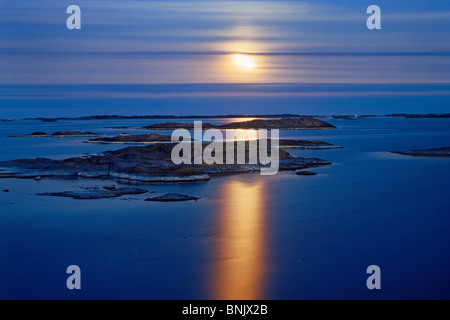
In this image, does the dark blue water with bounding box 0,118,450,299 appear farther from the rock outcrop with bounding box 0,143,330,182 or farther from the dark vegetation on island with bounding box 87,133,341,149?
the dark vegetation on island with bounding box 87,133,341,149

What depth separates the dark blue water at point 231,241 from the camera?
37.1ft

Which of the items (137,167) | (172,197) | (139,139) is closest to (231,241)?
(172,197)

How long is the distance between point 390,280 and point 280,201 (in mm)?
9946

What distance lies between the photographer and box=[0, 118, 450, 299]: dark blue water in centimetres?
1130

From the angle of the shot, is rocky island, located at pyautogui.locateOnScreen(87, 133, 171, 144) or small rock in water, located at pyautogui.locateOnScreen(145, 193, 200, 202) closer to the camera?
small rock in water, located at pyautogui.locateOnScreen(145, 193, 200, 202)

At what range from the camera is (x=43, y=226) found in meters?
16.7

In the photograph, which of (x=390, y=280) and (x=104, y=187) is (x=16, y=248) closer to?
(x=104, y=187)

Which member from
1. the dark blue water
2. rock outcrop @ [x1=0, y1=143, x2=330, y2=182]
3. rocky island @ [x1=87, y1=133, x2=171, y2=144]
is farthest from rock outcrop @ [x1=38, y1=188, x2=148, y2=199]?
rocky island @ [x1=87, y1=133, x2=171, y2=144]

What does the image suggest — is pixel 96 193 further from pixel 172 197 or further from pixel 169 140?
pixel 169 140

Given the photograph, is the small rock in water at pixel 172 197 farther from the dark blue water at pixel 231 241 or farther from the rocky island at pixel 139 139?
the rocky island at pixel 139 139

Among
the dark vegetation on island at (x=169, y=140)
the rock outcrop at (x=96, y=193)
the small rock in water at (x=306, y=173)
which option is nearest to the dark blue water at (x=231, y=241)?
the rock outcrop at (x=96, y=193)
